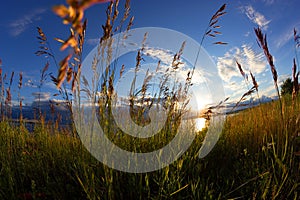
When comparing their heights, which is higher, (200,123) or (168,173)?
(200,123)

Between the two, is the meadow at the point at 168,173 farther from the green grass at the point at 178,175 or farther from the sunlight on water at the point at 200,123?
the sunlight on water at the point at 200,123

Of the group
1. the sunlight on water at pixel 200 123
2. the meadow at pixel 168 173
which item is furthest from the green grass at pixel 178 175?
the sunlight on water at pixel 200 123

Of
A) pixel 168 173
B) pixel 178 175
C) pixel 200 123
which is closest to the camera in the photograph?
pixel 178 175

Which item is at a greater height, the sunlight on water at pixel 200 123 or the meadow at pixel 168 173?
the sunlight on water at pixel 200 123

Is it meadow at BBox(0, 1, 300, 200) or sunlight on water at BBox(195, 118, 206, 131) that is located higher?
sunlight on water at BBox(195, 118, 206, 131)

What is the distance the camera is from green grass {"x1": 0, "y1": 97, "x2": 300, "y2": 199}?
1844mm

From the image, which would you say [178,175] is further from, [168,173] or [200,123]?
[200,123]

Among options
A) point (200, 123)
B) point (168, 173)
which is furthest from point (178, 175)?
point (200, 123)

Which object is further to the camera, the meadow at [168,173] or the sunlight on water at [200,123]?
Result: the sunlight on water at [200,123]

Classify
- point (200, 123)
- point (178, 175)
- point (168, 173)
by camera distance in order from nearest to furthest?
point (178, 175) < point (168, 173) < point (200, 123)

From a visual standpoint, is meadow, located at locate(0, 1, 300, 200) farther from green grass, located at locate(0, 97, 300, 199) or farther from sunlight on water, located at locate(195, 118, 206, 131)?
sunlight on water, located at locate(195, 118, 206, 131)

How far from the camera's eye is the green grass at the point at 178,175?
6.05 feet

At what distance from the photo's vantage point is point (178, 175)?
186 centimetres

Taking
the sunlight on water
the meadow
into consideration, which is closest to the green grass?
the meadow
